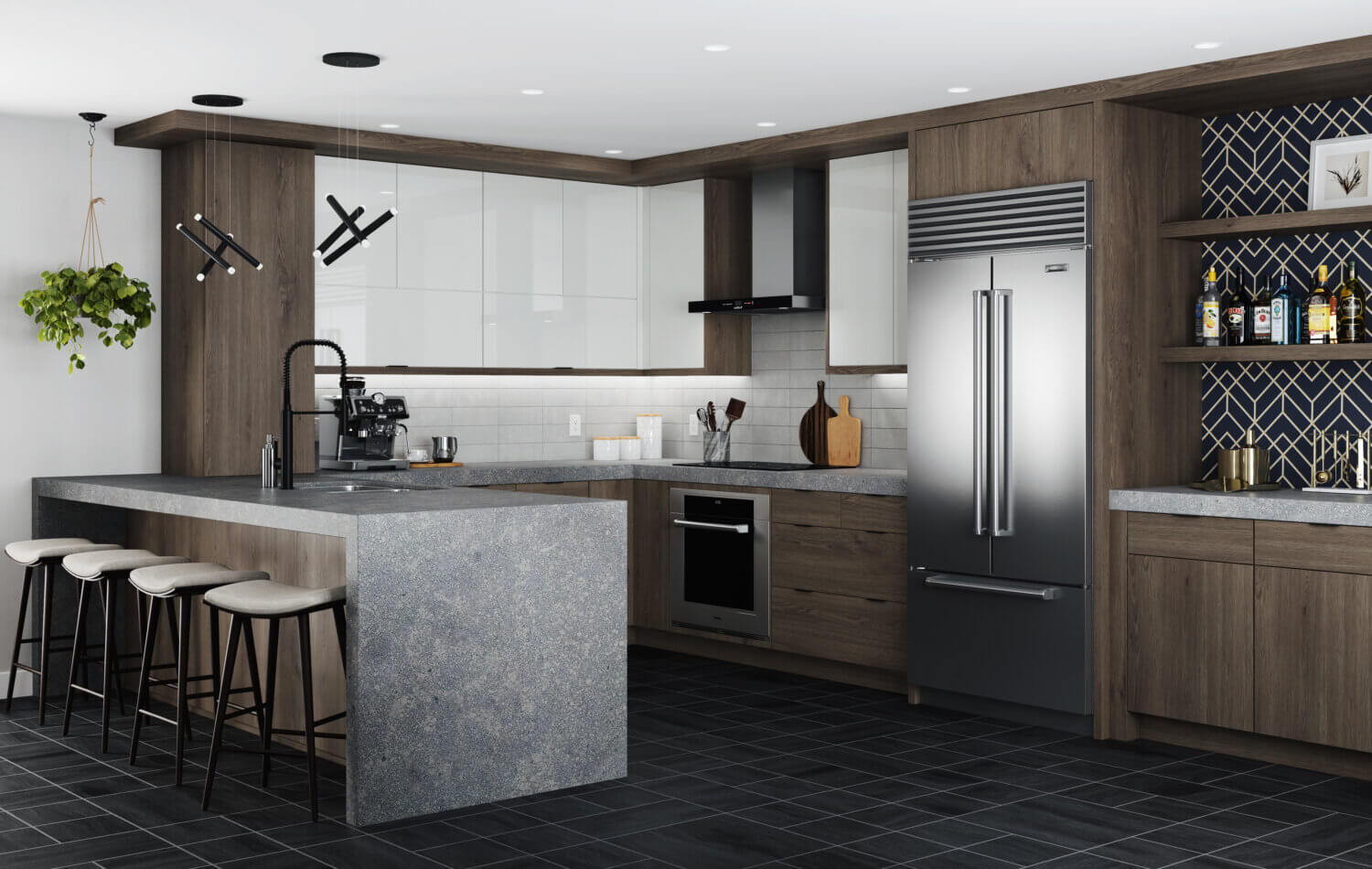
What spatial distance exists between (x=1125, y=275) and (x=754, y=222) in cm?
217

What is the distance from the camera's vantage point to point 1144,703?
16.7ft

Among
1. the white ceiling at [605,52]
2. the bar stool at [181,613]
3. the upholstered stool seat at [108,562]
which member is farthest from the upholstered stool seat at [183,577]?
the white ceiling at [605,52]

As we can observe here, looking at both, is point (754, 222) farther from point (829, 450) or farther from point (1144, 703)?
point (1144, 703)

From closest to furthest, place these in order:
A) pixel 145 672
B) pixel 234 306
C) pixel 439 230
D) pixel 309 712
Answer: pixel 309 712 < pixel 145 672 < pixel 234 306 < pixel 439 230

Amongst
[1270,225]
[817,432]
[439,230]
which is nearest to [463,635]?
[817,432]

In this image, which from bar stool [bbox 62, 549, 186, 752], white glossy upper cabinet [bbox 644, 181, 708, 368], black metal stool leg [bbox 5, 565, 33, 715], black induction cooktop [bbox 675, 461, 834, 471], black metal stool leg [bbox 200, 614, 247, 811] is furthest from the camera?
white glossy upper cabinet [bbox 644, 181, 708, 368]

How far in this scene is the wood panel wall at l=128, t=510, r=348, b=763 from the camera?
4.63m

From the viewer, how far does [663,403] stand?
781 centimetres

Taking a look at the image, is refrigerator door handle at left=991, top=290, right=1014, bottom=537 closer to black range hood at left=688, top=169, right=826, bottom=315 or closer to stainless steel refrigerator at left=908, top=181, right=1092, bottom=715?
stainless steel refrigerator at left=908, top=181, right=1092, bottom=715

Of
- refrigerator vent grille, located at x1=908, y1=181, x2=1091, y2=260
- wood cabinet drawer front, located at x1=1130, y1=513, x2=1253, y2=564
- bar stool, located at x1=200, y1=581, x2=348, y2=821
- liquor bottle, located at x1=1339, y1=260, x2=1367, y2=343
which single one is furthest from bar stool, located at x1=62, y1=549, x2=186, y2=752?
liquor bottle, located at x1=1339, y1=260, x2=1367, y2=343

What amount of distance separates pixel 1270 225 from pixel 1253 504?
1.03 m

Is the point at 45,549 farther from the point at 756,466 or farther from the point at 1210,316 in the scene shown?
the point at 1210,316

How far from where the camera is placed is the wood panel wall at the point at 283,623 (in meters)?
4.63

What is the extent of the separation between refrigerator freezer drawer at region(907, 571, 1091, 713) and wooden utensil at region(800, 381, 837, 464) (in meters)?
1.14
